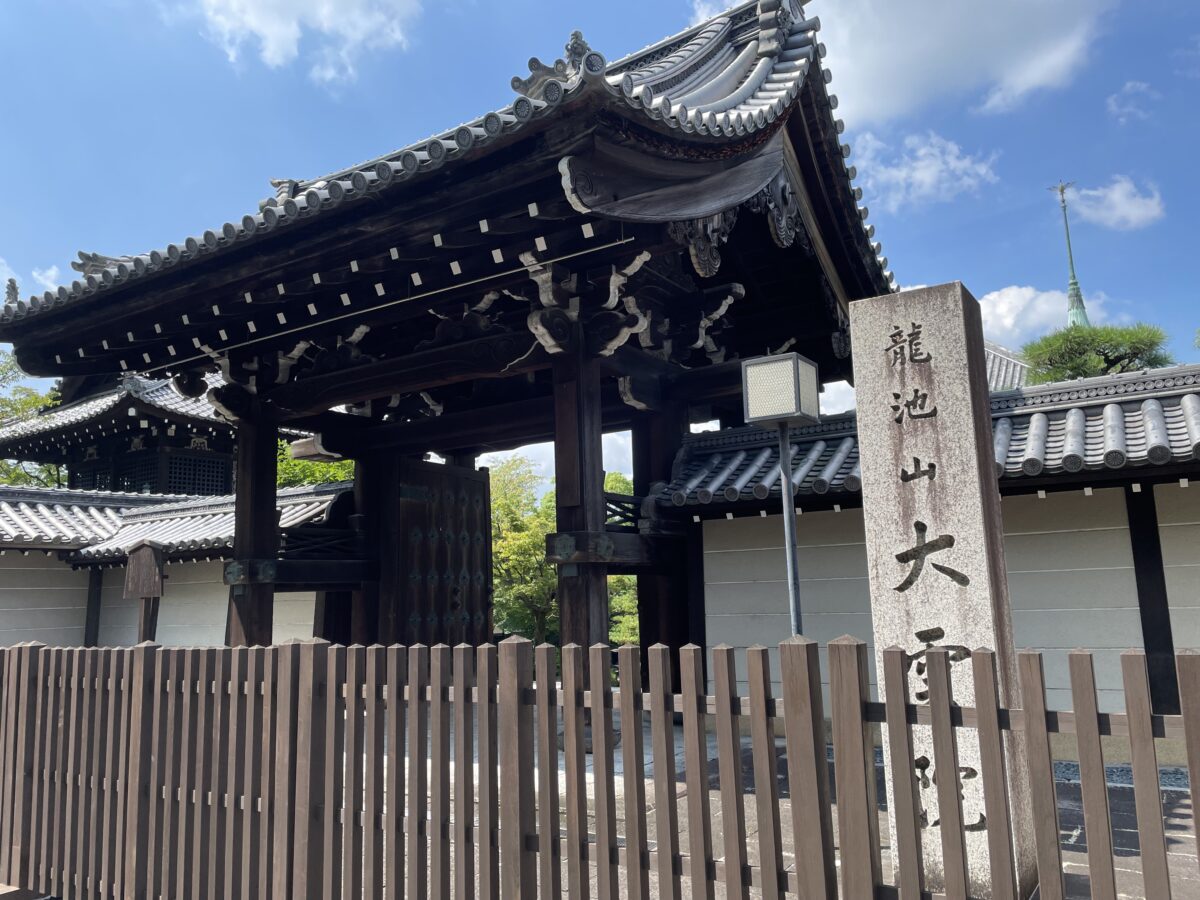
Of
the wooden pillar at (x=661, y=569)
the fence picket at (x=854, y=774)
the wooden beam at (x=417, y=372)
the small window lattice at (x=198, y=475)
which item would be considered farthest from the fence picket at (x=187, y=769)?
the small window lattice at (x=198, y=475)

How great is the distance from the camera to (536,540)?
20.2 metres

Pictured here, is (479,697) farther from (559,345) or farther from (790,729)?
(559,345)

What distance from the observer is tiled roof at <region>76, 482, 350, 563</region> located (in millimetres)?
9484

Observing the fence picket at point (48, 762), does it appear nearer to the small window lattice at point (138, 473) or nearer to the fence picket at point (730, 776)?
the fence picket at point (730, 776)

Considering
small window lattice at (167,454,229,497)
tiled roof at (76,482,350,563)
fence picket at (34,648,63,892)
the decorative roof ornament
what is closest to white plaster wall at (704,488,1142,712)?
the decorative roof ornament

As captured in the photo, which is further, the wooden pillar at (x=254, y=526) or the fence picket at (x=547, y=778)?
the wooden pillar at (x=254, y=526)

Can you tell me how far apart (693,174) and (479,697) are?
378cm

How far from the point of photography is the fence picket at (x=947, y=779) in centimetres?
243

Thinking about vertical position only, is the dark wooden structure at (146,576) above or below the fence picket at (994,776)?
above

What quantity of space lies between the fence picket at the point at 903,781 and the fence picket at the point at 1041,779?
32 cm

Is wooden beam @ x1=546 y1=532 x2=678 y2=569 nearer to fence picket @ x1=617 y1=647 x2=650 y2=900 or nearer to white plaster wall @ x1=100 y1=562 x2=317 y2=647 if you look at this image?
fence picket @ x1=617 y1=647 x2=650 y2=900

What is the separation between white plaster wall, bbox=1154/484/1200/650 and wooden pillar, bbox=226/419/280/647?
7.66 m

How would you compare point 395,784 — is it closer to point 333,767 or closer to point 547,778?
point 333,767

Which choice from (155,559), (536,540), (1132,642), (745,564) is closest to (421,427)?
(155,559)
